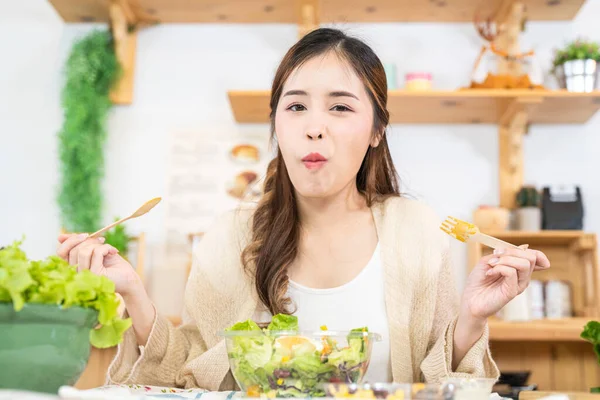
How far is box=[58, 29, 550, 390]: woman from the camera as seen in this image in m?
1.27

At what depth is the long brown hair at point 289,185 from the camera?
1.44 metres

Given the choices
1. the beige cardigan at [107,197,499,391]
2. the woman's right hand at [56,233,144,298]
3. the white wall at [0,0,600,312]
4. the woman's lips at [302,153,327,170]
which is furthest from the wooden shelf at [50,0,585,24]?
the woman's right hand at [56,233,144,298]

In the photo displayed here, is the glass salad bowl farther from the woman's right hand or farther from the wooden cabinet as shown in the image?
the wooden cabinet

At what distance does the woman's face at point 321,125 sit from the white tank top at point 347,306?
0.65 ft

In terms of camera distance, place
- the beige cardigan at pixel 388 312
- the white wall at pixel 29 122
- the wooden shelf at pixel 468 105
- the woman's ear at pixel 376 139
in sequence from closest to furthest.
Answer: the beige cardigan at pixel 388 312 < the woman's ear at pixel 376 139 < the wooden shelf at pixel 468 105 < the white wall at pixel 29 122

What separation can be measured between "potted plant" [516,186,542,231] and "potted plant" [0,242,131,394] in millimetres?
2323

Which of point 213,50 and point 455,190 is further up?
point 213,50

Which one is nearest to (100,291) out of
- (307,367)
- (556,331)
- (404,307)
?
(307,367)

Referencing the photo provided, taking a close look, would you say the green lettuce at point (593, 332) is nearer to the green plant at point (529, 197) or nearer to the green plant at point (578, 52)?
the green plant at point (529, 197)

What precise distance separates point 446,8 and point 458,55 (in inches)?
8.3

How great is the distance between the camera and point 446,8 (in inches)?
119

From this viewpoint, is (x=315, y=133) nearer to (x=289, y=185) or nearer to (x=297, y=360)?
(x=289, y=185)

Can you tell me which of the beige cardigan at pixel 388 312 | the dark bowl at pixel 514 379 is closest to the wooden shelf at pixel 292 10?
the dark bowl at pixel 514 379

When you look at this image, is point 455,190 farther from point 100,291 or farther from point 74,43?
point 100,291
